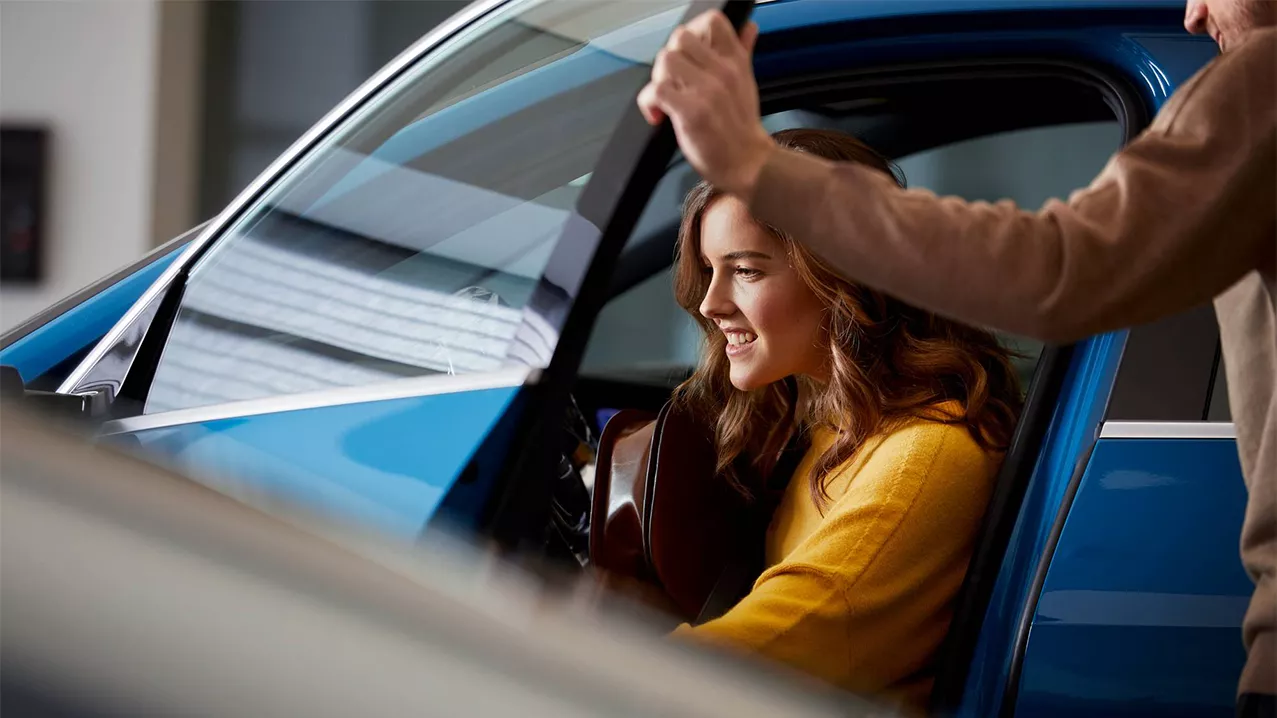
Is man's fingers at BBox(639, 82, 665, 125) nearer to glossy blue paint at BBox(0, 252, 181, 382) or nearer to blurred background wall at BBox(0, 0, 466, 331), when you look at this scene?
glossy blue paint at BBox(0, 252, 181, 382)

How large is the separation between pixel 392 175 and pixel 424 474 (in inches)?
12.8

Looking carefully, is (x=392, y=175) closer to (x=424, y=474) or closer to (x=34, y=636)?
(x=424, y=474)

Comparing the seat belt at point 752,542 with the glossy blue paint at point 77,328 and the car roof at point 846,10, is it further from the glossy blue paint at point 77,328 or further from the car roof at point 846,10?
the glossy blue paint at point 77,328

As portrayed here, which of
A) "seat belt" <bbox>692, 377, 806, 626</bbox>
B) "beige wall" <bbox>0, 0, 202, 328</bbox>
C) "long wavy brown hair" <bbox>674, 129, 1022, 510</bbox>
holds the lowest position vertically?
"seat belt" <bbox>692, 377, 806, 626</bbox>

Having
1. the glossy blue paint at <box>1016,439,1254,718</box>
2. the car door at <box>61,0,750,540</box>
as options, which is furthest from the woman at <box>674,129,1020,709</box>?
the car door at <box>61,0,750,540</box>

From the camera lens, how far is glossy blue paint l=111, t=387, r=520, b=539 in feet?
3.25

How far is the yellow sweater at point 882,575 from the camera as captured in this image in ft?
3.76

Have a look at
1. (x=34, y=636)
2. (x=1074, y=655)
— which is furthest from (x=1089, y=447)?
(x=34, y=636)

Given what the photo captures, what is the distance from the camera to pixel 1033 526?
1213 millimetres

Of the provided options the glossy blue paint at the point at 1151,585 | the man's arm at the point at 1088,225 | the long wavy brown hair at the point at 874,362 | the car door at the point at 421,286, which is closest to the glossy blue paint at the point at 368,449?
the car door at the point at 421,286

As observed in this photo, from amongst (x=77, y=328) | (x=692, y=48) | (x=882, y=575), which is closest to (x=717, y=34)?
(x=692, y=48)

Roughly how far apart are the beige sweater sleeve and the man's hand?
0.07 ft

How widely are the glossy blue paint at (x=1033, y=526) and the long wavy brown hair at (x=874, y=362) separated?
89mm

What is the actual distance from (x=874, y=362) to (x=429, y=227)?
1.80 ft
